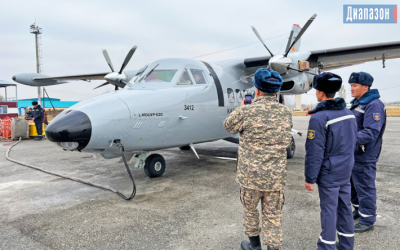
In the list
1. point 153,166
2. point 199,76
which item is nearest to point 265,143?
point 153,166

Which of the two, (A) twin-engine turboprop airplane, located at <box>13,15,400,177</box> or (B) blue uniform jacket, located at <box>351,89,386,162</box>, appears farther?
(A) twin-engine turboprop airplane, located at <box>13,15,400,177</box>

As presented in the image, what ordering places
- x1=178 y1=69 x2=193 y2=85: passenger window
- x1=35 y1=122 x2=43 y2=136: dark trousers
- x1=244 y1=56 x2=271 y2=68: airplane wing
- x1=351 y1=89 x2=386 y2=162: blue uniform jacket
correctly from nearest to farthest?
x1=351 y1=89 x2=386 y2=162: blue uniform jacket, x1=178 y1=69 x2=193 y2=85: passenger window, x1=244 y1=56 x2=271 y2=68: airplane wing, x1=35 y1=122 x2=43 y2=136: dark trousers

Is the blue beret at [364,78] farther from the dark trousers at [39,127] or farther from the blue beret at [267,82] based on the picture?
the dark trousers at [39,127]

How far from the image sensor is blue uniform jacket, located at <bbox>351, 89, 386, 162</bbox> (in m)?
3.15

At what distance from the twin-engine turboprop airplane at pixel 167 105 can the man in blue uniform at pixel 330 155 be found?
3.24 metres

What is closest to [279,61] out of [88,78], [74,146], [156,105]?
[156,105]

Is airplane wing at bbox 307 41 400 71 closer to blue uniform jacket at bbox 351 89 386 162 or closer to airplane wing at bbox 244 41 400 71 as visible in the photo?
airplane wing at bbox 244 41 400 71

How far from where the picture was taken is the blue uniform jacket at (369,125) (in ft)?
10.3

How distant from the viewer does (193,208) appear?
4.22 metres

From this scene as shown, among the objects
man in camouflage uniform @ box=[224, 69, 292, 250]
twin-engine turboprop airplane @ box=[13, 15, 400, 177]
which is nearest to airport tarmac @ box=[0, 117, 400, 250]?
man in camouflage uniform @ box=[224, 69, 292, 250]

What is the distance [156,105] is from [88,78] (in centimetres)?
902

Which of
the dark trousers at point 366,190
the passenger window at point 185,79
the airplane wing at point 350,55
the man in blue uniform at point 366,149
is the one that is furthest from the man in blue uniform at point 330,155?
the airplane wing at point 350,55

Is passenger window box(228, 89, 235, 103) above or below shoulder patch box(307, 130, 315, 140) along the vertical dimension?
above

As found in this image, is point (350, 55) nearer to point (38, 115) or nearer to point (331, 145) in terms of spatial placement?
point (331, 145)
